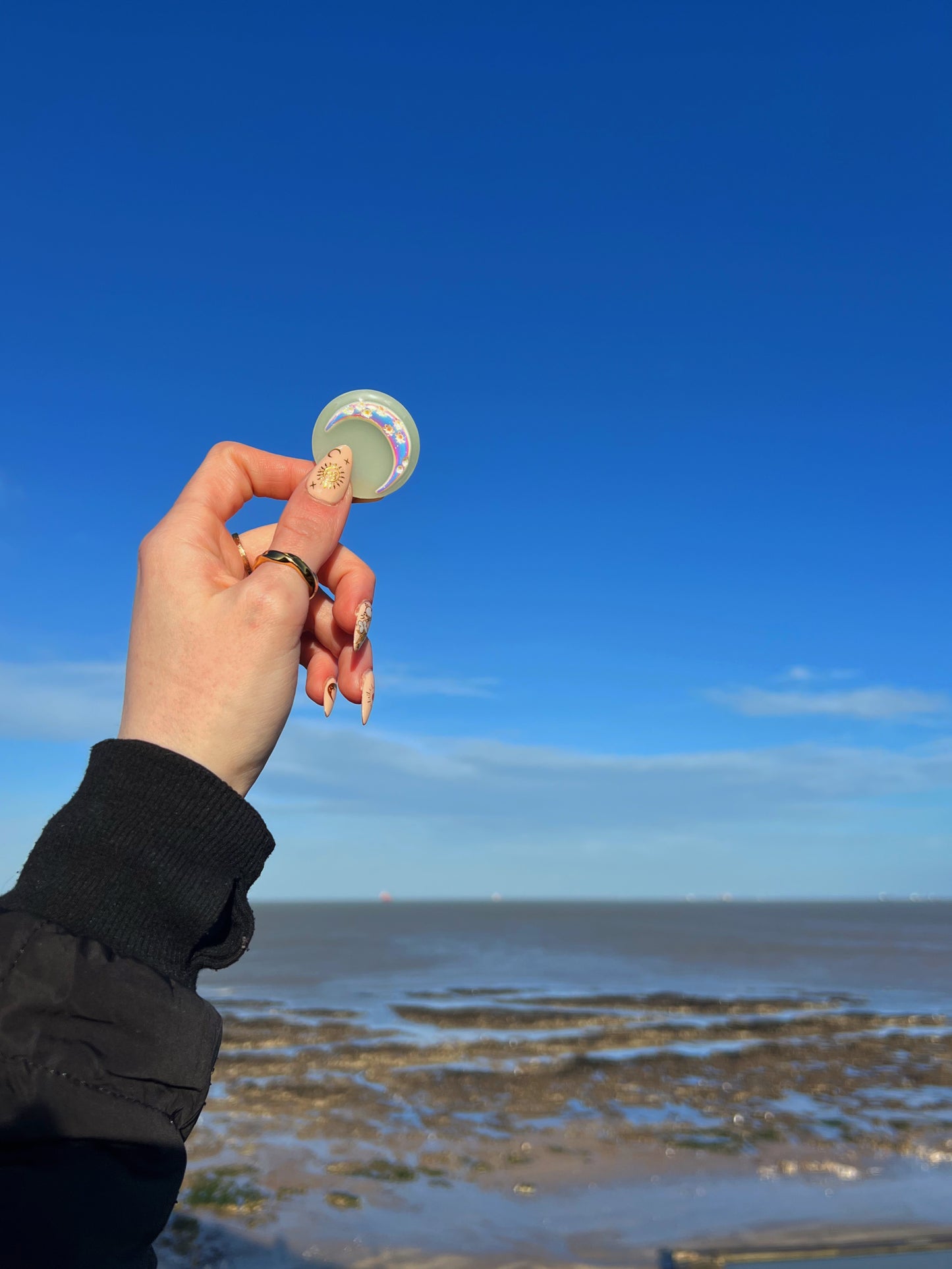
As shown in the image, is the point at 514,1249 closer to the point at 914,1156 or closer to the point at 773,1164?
the point at 773,1164

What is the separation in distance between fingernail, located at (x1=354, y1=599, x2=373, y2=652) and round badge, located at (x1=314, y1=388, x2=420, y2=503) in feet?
1.18

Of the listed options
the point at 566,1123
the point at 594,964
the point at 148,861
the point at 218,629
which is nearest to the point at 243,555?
the point at 218,629

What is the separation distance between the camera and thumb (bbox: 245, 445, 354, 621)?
1.76 m

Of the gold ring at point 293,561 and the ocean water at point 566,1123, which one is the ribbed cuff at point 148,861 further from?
the ocean water at point 566,1123

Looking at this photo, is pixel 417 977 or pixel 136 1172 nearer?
pixel 136 1172

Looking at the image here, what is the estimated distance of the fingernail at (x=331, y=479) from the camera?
2074 millimetres

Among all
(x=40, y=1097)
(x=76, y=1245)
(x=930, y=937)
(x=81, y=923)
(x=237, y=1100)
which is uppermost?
(x=81, y=923)

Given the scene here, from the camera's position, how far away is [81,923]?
1384mm

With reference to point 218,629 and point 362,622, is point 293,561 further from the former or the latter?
point 362,622

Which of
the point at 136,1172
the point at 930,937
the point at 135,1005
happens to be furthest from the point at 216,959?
the point at 930,937

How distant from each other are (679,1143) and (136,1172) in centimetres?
1182

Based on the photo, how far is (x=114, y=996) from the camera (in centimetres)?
132

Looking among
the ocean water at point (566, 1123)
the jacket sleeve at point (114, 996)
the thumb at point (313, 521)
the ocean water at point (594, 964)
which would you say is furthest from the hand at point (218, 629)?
the ocean water at point (594, 964)

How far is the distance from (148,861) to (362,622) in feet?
3.10
